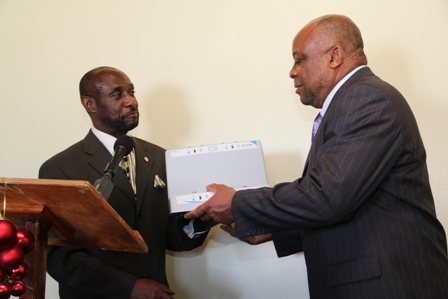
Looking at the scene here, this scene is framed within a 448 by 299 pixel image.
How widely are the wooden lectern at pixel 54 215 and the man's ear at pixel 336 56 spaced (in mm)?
1019

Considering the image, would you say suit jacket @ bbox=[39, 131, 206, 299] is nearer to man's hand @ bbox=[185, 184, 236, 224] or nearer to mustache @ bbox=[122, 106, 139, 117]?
mustache @ bbox=[122, 106, 139, 117]

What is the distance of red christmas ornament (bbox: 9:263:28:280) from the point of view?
120cm

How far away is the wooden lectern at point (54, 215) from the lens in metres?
1.18

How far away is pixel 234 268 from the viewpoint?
2.60 meters

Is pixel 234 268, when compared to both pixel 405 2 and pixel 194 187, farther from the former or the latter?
pixel 405 2

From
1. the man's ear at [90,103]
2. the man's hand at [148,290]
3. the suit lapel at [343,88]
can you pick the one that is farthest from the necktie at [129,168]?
the suit lapel at [343,88]

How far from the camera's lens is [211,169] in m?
2.03

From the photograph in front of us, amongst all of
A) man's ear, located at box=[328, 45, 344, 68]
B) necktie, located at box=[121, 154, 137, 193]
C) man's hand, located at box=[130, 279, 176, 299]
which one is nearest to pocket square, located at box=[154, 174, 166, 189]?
necktie, located at box=[121, 154, 137, 193]

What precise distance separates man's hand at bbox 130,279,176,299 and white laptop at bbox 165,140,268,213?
370 mm

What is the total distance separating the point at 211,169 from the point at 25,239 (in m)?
0.94

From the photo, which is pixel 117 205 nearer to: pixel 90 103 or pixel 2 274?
pixel 90 103

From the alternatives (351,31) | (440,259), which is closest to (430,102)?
(351,31)

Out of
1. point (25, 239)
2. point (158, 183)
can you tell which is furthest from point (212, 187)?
point (25, 239)

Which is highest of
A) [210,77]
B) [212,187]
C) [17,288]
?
[210,77]
